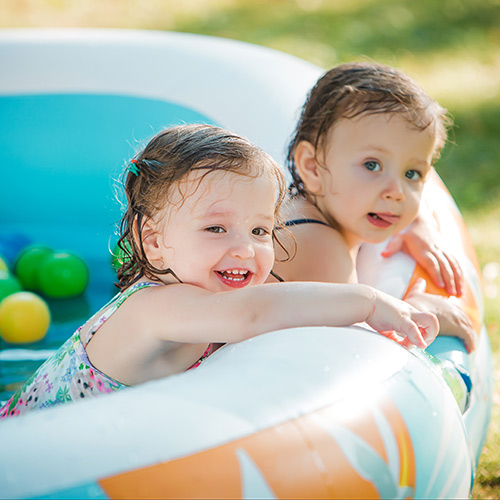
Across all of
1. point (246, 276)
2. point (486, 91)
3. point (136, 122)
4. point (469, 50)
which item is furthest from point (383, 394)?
point (469, 50)

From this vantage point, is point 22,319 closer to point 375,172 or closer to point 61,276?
point 61,276

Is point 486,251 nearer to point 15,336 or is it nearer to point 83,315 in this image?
point 83,315

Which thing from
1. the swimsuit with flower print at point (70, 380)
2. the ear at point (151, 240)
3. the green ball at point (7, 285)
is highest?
the ear at point (151, 240)

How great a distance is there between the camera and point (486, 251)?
378 cm

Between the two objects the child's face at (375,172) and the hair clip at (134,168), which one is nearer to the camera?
the hair clip at (134,168)

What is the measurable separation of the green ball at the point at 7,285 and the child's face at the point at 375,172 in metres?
1.45

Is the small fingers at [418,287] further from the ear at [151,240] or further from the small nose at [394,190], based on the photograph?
the ear at [151,240]

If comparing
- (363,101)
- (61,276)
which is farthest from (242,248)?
(61,276)

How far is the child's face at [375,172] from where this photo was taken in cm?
210

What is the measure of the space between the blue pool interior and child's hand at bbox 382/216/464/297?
1516 mm

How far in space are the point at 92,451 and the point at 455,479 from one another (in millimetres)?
642

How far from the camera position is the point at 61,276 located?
3123mm

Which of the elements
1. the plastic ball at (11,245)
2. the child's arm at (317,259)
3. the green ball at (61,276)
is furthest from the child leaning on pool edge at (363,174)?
the plastic ball at (11,245)

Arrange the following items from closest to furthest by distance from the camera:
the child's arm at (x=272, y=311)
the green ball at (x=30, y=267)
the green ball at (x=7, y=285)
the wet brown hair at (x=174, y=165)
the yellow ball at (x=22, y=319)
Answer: the child's arm at (x=272, y=311)
the wet brown hair at (x=174, y=165)
the yellow ball at (x=22, y=319)
the green ball at (x=7, y=285)
the green ball at (x=30, y=267)
